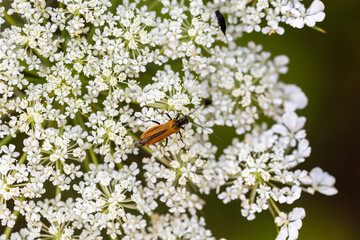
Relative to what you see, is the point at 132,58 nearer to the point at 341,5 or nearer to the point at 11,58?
the point at 11,58

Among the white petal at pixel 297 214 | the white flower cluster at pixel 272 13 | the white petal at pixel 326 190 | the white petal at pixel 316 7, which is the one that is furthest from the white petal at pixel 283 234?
the white petal at pixel 316 7

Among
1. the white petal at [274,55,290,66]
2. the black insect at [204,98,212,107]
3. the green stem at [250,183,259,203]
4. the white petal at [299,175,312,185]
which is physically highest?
the white petal at [274,55,290,66]

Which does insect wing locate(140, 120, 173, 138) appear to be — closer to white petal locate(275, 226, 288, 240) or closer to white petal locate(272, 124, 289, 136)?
white petal locate(272, 124, 289, 136)

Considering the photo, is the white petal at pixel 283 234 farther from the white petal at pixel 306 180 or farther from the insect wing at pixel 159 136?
the insect wing at pixel 159 136

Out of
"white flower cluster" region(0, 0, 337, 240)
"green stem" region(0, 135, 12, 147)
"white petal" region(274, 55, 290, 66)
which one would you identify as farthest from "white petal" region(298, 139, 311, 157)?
"green stem" region(0, 135, 12, 147)

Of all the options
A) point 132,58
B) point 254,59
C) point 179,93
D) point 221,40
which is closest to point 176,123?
point 179,93

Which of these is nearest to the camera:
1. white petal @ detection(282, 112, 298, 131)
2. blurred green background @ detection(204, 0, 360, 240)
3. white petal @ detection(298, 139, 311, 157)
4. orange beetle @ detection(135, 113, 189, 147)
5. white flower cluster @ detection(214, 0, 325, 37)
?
orange beetle @ detection(135, 113, 189, 147)
